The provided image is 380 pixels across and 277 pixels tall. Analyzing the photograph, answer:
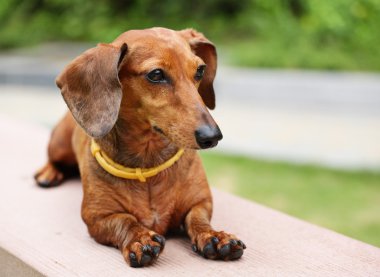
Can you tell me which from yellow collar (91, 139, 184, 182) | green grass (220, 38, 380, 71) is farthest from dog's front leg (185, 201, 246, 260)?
green grass (220, 38, 380, 71)

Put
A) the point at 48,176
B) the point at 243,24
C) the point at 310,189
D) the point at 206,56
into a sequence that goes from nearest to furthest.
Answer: the point at 206,56
the point at 48,176
the point at 310,189
the point at 243,24

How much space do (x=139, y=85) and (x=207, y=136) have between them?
1.12ft

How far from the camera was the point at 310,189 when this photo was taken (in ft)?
16.0

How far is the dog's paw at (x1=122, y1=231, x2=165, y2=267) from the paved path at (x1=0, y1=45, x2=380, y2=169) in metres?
3.41

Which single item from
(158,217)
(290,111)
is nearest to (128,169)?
(158,217)

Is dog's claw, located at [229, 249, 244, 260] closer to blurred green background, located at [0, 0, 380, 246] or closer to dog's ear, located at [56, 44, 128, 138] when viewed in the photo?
dog's ear, located at [56, 44, 128, 138]

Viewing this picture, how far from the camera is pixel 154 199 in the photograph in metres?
2.37

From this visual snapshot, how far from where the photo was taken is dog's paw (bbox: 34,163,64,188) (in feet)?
10.3

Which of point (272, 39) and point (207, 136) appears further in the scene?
point (272, 39)

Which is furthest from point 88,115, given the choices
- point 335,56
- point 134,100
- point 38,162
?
point 335,56

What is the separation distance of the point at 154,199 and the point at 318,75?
5185 mm

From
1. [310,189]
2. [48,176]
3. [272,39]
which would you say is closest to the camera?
[48,176]

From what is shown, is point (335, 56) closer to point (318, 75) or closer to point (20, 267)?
point (318, 75)

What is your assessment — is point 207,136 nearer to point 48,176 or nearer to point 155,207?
point 155,207
